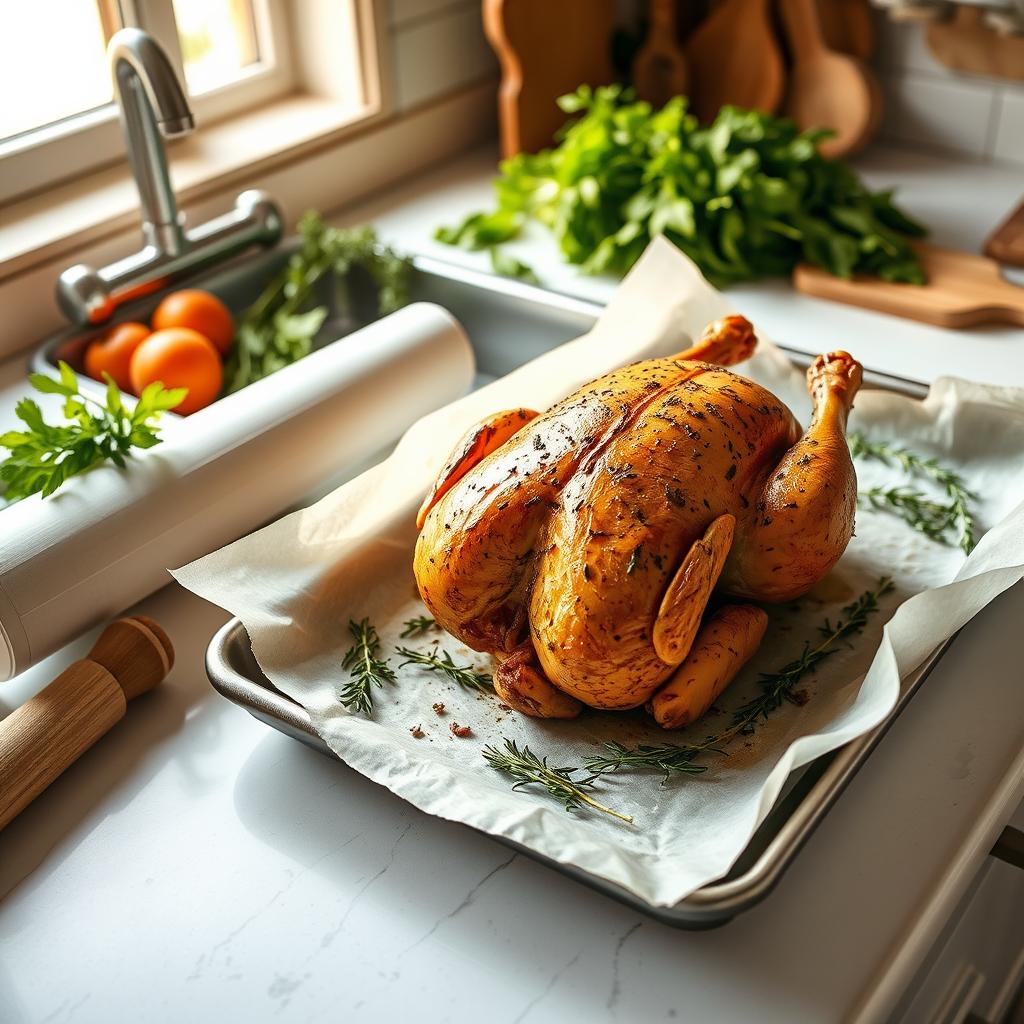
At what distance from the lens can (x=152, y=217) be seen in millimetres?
1267

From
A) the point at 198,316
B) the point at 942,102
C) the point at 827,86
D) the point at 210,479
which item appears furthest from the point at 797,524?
the point at 942,102

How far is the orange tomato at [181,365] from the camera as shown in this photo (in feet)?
3.92

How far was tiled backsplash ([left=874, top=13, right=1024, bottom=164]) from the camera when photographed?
1667mm

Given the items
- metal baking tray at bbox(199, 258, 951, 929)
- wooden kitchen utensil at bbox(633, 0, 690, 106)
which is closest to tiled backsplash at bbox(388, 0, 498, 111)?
wooden kitchen utensil at bbox(633, 0, 690, 106)

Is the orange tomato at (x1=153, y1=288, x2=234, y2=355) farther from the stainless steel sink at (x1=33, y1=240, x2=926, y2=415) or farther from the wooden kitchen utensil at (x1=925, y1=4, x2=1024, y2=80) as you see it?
the wooden kitchen utensil at (x1=925, y1=4, x2=1024, y2=80)

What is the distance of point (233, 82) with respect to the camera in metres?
1.60

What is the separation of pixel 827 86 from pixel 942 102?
0.63ft

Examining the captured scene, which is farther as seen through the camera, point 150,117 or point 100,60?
point 100,60

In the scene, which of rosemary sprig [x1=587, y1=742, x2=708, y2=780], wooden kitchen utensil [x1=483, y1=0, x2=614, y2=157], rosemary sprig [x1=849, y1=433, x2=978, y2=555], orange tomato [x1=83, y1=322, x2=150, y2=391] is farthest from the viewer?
wooden kitchen utensil [x1=483, y1=0, x2=614, y2=157]

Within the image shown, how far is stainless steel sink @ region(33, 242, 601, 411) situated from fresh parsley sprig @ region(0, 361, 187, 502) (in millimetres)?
335

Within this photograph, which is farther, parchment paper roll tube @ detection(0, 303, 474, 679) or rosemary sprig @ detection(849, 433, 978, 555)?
rosemary sprig @ detection(849, 433, 978, 555)

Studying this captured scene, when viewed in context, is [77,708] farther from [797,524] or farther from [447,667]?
[797,524]

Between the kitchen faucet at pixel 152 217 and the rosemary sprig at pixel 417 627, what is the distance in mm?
561

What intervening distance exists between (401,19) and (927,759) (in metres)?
1.25
